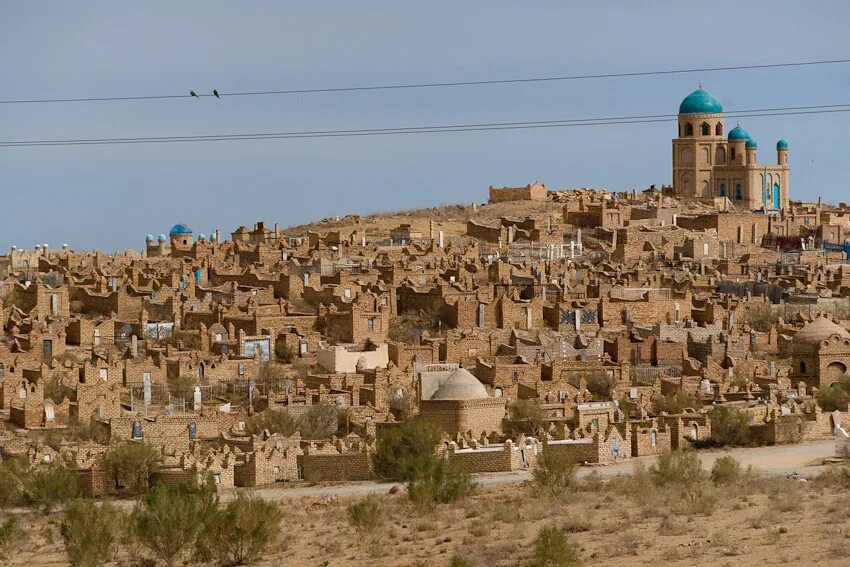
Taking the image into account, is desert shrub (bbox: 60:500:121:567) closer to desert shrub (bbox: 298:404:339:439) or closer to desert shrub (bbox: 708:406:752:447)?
desert shrub (bbox: 298:404:339:439)

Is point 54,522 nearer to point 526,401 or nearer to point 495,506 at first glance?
point 495,506

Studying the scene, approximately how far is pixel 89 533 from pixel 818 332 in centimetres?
2607

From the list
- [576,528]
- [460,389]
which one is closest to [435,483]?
[576,528]

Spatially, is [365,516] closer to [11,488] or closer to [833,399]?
[11,488]

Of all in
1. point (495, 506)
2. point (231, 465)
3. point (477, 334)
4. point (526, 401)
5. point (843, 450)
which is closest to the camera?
point (495, 506)

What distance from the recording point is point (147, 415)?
4794 centimetres

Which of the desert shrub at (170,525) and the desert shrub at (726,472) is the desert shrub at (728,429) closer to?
the desert shrub at (726,472)

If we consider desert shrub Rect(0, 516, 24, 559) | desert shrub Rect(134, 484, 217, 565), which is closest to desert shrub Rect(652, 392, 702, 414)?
desert shrub Rect(134, 484, 217, 565)

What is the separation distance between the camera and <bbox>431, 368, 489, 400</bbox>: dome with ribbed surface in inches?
1843

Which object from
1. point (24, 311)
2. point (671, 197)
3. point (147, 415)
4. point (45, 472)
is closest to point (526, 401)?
point (147, 415)

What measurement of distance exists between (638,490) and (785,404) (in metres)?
11.8

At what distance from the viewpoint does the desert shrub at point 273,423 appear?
4672 cm

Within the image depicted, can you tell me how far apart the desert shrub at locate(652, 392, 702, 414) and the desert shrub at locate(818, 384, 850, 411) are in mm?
2632

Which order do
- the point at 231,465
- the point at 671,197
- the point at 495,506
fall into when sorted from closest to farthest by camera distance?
the point at 495,506, the point at 231,465, the point at 671,197
